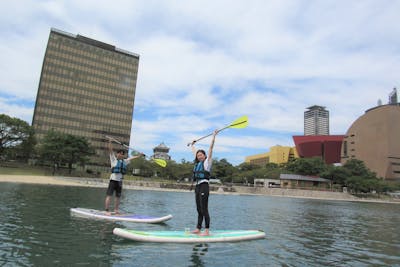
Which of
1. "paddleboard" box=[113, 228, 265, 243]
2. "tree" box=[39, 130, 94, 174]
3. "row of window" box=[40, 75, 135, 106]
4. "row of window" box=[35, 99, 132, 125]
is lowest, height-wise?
"paddleboard" box=[113, 228, 265, 243]

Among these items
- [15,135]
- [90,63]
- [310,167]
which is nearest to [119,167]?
A: [15,135]

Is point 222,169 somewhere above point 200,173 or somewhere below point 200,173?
above

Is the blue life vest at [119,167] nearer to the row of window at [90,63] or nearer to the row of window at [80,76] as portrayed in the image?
the row of window at [80,76]

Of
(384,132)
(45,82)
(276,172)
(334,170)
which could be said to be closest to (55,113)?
(45,82)

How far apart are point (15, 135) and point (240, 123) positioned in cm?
8495

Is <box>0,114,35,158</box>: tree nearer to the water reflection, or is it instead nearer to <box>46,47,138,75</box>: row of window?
<box>46,47,138,75</box>: row of window

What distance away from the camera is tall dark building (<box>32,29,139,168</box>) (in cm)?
13100

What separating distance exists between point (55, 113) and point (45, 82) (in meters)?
12.9

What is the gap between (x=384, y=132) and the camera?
519 ft

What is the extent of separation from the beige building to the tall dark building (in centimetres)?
11679

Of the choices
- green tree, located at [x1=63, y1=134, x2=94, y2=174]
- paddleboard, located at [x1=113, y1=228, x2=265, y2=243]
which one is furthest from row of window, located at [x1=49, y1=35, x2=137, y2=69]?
paddleboard, located at [x1=113, y1=228, x2=265, y2=243]

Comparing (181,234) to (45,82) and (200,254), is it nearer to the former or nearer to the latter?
(200,254)

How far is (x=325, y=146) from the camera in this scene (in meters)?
187

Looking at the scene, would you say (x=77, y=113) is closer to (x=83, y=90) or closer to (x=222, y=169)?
(x=83, y=90)
